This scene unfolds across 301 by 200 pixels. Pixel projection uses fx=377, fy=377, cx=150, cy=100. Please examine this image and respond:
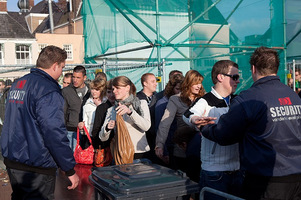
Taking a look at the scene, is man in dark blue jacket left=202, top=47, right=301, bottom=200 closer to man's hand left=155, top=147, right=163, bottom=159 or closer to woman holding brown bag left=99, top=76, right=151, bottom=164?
woman holding brown bag left=99, top=76, right=151, bottom=164

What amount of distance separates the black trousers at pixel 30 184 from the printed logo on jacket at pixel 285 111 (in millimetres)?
2104

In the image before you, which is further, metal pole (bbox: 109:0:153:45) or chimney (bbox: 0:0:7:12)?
chimney (bbox: 0:0:7:12)

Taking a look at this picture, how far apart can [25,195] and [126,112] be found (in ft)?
4.69

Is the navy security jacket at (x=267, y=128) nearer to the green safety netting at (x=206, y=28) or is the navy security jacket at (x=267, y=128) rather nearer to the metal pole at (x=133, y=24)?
the metal pole at (x=133, y=24)

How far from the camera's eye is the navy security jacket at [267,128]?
2.75 meters

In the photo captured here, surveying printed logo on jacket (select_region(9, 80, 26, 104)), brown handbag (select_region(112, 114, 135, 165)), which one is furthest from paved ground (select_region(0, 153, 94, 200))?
printed logo on jacket (select_region(9, 80, 26, 104))

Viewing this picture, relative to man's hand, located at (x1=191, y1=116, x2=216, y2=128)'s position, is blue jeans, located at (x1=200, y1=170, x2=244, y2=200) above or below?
below

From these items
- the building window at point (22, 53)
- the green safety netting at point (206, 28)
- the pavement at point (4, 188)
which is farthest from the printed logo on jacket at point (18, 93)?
the building window at point (22, 53)

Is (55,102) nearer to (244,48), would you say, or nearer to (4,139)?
(4,139)

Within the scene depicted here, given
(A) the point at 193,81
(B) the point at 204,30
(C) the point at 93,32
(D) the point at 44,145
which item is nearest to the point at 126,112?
(A) the point at 193,81

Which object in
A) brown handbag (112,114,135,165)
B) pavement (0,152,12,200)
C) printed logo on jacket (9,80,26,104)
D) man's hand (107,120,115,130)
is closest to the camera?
printed logo on jacket (9,80,26,104)

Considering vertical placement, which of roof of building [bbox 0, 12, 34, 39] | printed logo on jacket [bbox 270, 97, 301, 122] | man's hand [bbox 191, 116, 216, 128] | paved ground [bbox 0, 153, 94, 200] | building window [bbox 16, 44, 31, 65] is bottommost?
paved ground [bbox 0, 153, 94, 200]

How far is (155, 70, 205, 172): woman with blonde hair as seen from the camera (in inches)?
180

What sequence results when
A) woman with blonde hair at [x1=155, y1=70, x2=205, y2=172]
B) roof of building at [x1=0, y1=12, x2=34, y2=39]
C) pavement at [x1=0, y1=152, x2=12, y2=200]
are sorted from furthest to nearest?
1. roof of building at [x1=0, y1=12, x2=34, y2=39]
2. pavement at [x1=0, y1=152, x2=12, y2=200]
3. woman with blonde hair at [x1=155, y1=70, x2=205, y2=172]
